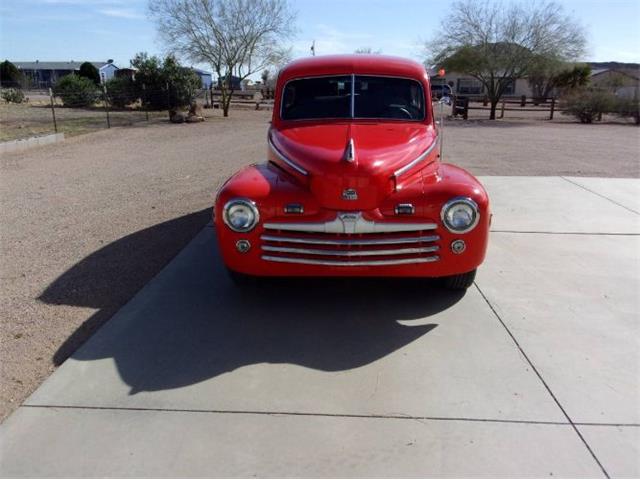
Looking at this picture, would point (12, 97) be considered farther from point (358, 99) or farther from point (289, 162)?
A: point (289, 162)

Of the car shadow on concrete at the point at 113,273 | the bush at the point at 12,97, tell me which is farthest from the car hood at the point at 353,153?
the bush at the point at 12,97

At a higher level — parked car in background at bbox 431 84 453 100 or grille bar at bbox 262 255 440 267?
parked car in background at bbox 431 84 453 100

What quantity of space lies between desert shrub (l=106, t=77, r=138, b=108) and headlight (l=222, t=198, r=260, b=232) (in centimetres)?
2583

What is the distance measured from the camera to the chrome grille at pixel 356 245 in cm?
379

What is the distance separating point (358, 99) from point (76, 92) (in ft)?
82.8

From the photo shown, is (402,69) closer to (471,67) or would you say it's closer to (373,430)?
(373,430)

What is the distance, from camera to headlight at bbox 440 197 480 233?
377 cm

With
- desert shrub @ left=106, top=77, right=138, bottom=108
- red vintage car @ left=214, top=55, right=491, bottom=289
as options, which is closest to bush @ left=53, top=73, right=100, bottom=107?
desert shrub @ left=106, top=77, right=138, bottom=108

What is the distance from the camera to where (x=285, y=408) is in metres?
2.94

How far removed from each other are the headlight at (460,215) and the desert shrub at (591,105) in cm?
2503

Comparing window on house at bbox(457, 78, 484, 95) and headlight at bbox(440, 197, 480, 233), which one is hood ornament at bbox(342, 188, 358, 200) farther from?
window on house at bbox(457, 78, 484, 95)

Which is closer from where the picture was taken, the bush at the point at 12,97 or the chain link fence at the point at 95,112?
the chain link fence at the point at 95,112

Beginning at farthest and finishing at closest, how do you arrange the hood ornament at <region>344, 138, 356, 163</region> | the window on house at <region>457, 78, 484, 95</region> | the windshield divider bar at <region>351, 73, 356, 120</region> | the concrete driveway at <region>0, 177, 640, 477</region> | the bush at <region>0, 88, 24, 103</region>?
the window on house at <region>457, 78, 484, 95</region> → the bush at <region>0, 88, 24, 103</region> → the windshield divider bar at <region>351, 73, 356, 120</region> → the hood ornament at <region>344, 138, 356, 163</region> → the concrete driveway at <region>0, 177, 640, 477</region>

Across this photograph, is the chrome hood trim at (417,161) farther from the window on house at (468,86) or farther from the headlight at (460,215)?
the window on house at (468,86)
